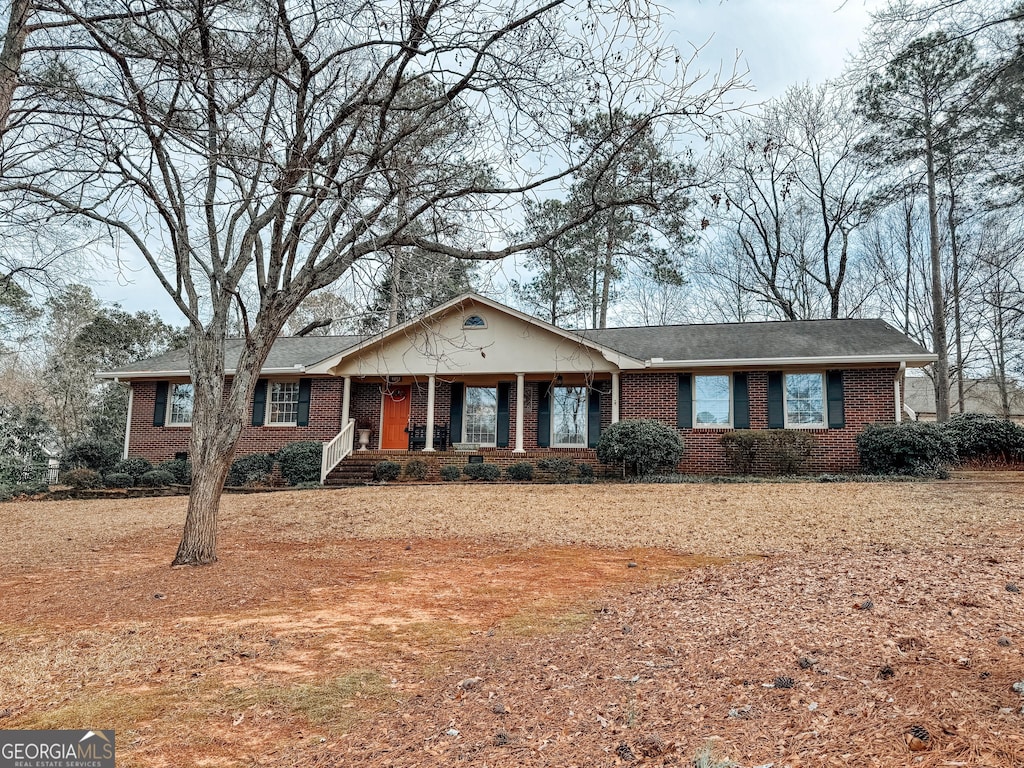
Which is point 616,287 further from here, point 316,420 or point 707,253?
point 316,420

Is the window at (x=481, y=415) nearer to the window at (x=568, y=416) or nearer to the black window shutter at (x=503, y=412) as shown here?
the black window shutter at (x=503, y=412)

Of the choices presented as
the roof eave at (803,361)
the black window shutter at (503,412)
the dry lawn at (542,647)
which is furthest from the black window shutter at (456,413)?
the dry lawn at (542,647)

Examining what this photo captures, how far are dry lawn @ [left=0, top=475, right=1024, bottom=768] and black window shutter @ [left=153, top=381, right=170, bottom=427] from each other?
10882 mm

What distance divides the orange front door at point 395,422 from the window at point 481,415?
72.7 inches

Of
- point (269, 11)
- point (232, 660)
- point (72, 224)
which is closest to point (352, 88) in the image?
point (269, 11)

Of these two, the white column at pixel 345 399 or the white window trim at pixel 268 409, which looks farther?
the white window trim at pixel 268 409

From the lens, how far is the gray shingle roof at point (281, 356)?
18.9 m

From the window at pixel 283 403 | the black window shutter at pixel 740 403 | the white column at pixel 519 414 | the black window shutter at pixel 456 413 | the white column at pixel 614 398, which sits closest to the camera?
the black window shutter at pixel 740 403

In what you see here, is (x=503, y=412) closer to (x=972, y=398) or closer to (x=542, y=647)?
(x=542, y=647)

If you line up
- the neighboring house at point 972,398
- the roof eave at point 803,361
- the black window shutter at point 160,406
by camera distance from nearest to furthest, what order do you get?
the roof eave at point 803,361 → the black window shutter at point 160,406 → the neighboring house at point 972,398

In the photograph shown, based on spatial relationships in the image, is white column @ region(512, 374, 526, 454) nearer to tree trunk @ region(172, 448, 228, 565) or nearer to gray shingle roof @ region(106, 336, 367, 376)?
gray shingle roof @ region(106, 336, 367, 376)

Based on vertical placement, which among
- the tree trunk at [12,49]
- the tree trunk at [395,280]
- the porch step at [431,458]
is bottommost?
the porch step at [431,458]

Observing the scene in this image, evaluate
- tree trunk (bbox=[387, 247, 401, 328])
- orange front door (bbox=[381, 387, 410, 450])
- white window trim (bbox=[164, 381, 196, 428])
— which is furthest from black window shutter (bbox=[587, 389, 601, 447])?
white window trim (bbox=[164, 381, 196, 428])

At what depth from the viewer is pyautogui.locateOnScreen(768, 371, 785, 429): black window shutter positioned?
15648 millimetres
